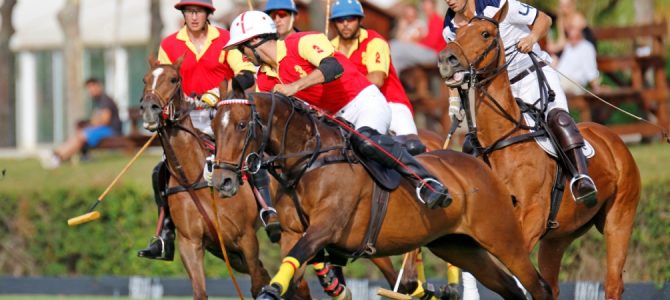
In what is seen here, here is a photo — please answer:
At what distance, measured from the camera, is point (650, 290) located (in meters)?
10.8

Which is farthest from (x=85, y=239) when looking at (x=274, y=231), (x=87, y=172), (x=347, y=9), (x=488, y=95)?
(x=488, y=95)

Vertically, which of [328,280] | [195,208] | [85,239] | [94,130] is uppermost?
[195,208]

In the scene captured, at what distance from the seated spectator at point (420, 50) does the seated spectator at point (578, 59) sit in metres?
1.72

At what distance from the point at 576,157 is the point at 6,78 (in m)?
13.3

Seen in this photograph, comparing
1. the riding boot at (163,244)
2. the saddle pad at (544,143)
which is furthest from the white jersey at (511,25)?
the riding boot at (163,244)

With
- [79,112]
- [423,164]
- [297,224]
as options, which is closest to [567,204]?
[423,164]

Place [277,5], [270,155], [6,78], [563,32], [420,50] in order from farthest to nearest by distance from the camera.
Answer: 1. [6,78]
2. [420,50]
3. [563,32]
4. [277,5]
5. [270,155]

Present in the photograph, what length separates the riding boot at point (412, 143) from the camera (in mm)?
9867

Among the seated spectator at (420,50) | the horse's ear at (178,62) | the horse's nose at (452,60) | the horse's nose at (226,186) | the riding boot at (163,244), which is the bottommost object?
the riding boot at (163,244)

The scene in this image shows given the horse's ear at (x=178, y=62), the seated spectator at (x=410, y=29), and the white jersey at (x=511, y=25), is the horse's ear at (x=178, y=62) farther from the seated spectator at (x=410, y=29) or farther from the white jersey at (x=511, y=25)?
the seated spectator at (x=410, y=29)

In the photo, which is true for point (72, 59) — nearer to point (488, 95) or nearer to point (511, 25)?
point (511, 25)

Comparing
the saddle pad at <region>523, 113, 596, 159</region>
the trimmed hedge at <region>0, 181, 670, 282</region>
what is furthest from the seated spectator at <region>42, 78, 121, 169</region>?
the saddle pad at <region>523, 113, 596, 159</region>

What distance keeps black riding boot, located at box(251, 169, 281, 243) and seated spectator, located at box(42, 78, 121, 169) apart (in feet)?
25.6

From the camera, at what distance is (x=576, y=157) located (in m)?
8.89
